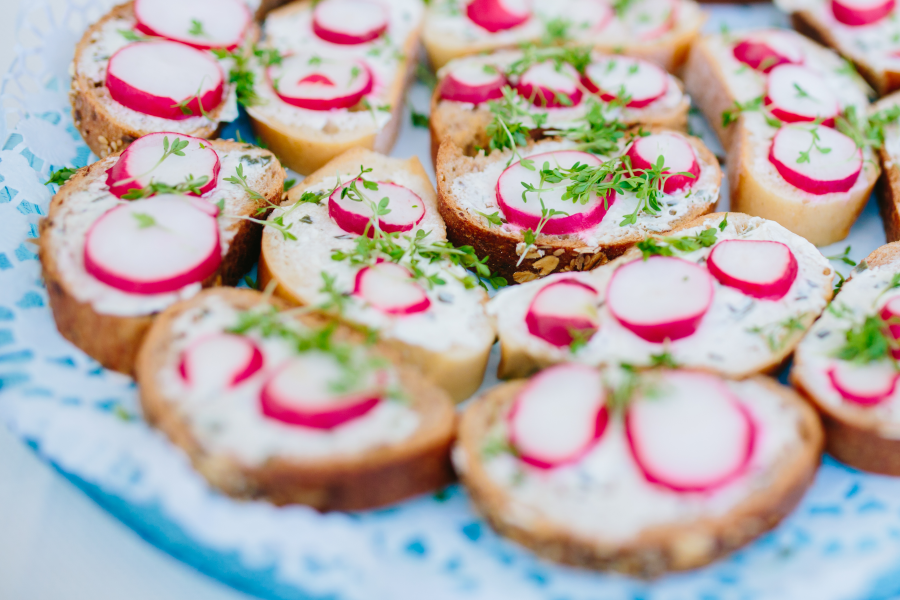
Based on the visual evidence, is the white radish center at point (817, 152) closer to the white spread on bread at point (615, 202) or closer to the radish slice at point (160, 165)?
the white spread on bread at point (615, 202)

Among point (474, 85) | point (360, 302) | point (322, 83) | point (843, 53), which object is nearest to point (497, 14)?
point (474, 85)

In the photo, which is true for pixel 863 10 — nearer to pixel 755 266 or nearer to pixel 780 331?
pixel 755 266

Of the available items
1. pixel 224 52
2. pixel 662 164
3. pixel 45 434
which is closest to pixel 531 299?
pixel 662 164

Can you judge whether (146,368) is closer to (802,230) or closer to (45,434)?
(45,434)

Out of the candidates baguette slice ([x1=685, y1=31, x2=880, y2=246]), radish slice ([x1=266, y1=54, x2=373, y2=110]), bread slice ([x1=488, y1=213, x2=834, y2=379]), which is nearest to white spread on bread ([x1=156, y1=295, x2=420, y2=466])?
bread slice ([x1=488, y1=213, x2=834, y2=379])

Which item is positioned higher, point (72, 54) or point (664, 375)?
point (72, 54)

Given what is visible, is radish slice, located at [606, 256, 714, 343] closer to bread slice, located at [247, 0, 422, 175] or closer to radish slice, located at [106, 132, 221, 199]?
bread slice, located at [247, 0, 422, 175]

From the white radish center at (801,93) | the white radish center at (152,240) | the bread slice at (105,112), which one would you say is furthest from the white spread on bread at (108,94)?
the white radish center at (801,93)
